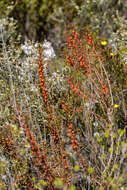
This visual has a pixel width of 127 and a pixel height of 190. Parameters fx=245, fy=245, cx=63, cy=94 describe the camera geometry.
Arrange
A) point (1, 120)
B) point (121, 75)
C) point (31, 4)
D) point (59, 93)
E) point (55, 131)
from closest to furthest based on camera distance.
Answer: point (55, 131) → point (1, 120) → point (121, 75) → point (59, 93) → point (31, 4)

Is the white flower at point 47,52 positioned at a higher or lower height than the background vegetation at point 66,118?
higher

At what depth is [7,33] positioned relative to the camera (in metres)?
4.56

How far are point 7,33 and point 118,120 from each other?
2.86m

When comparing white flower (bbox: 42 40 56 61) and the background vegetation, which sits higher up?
white flower (bbox: 42 40 56 61)

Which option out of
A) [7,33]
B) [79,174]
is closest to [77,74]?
[79,174]

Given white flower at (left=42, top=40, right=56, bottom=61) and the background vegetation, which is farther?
white flower at (left=42, top=40, right=56, bottom=61)

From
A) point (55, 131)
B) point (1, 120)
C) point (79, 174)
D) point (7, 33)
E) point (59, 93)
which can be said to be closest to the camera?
point (55, 131)

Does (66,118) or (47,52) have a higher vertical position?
(47,52)

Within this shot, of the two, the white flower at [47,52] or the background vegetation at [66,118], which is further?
the white flower at [47,52]

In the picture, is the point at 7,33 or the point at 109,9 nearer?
the point at 7,33

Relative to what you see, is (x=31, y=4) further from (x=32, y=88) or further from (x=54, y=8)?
(x=32, y=88)

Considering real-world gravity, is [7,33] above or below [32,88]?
above

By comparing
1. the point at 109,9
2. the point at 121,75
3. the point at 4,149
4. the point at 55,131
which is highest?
the point at 109,9

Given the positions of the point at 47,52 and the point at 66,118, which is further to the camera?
the point at 47,52
